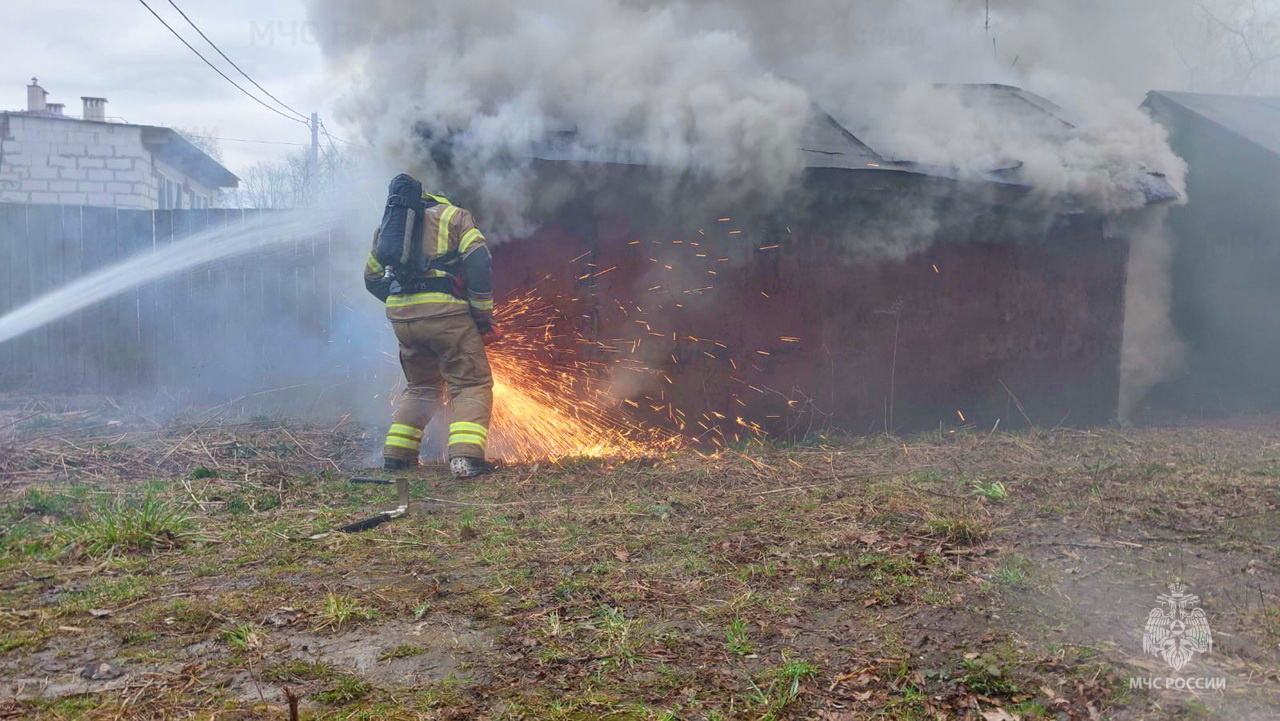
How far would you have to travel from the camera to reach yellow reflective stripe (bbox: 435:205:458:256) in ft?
20.1

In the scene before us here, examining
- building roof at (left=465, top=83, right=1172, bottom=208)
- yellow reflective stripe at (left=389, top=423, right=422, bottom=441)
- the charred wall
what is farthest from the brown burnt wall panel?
yellow reflective stripe at (left=389, top=423, right=422, bottom=441)

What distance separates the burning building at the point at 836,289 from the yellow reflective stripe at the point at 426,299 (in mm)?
737

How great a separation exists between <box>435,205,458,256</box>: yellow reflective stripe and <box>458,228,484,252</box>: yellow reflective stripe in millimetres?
105

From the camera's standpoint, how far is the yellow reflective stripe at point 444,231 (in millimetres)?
6121

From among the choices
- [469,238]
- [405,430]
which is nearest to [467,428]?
[405,430]

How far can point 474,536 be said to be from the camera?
4.37m

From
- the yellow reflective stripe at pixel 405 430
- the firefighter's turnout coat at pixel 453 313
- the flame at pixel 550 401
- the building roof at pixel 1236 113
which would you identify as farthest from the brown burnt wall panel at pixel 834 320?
the building roof at pixel 1236 113

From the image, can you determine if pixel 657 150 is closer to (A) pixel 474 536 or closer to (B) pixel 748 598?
(A) pixel 474 536

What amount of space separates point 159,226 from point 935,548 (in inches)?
A: 367

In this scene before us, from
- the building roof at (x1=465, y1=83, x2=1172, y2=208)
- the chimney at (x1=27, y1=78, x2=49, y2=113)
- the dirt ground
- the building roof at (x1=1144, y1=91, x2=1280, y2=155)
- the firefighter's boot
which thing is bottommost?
the firefighter's boot

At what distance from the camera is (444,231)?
6133 millimetres

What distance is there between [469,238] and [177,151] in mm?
18917

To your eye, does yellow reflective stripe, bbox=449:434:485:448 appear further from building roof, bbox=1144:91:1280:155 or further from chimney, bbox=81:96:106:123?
chimney, bbox=81:96:106:123

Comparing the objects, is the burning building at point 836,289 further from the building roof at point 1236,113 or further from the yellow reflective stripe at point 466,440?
the building roof at point 1236,113
